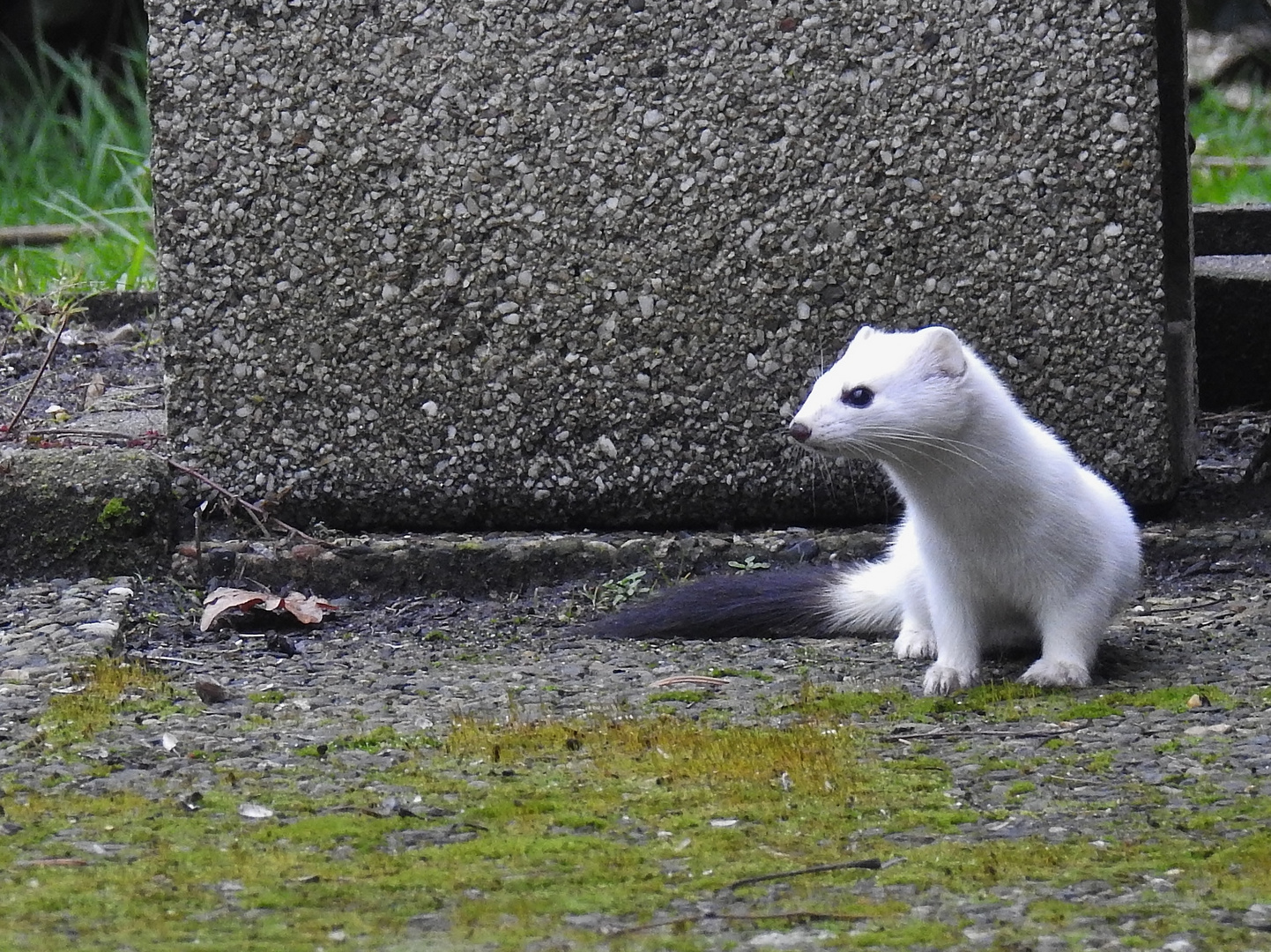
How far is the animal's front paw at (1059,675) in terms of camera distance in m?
2.89

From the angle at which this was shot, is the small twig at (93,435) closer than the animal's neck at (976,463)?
No

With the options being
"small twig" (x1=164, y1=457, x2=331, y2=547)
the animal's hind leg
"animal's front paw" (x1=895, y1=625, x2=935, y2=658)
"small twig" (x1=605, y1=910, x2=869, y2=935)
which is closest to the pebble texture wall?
"small twig" (x1=164, y1=457, x2=331, y2=547)

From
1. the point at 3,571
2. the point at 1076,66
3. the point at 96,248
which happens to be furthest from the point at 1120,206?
the point at 96,248

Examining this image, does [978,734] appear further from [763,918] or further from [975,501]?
[763,918]

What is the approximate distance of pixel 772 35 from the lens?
3.58 meters

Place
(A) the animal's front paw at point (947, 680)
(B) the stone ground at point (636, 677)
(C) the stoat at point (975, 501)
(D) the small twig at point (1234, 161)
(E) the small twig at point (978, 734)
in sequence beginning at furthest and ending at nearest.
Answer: (D) the small twig at point (1234, 161)
(C) the stoat at point (975, 501)
(A) the animal's front paw at point (947, 680)
(E) the small twig at point (978, 734)
(B) the stone ground at point (636, 677)

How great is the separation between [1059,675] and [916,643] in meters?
0.39

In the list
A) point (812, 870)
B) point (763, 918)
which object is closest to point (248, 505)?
point (812, 870)

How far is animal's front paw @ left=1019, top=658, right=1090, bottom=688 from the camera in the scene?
114 inches

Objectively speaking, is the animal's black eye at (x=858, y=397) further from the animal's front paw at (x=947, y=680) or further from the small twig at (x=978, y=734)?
the small twig at (x=978, y=734)

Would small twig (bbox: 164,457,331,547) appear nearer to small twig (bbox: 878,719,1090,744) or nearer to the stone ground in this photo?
the stone ground

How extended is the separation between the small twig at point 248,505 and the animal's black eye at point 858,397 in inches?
50.9

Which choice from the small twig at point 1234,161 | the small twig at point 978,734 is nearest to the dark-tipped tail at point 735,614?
the small twig at point 978,734

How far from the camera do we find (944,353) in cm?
301
